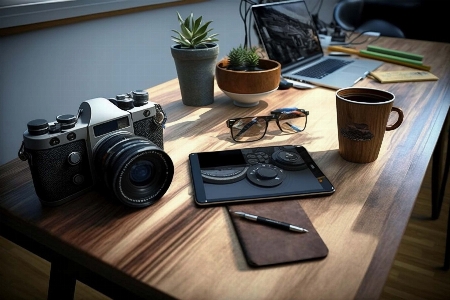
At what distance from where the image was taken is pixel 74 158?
0.56 m

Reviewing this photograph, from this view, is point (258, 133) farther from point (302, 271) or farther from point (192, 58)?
point (302, 271)

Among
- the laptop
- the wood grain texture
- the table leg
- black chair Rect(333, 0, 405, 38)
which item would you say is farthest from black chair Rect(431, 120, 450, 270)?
the table leg

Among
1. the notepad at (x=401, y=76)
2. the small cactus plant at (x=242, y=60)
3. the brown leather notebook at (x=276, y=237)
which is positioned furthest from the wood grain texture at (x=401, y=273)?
the brown leather notebook at (x=276, y=237)

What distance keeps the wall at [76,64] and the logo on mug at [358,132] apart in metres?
1.10

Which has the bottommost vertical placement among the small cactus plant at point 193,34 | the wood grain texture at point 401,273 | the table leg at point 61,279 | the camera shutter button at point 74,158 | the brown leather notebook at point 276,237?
the wood grain texture at point 401,273

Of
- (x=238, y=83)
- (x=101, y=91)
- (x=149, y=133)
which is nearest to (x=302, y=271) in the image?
(x=149, y=133)

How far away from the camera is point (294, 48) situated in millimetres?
1310

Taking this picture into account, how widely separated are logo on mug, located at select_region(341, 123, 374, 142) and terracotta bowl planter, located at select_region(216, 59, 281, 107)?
27cm

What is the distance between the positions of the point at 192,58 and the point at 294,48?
0.51 meters

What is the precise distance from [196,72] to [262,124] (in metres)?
0.23

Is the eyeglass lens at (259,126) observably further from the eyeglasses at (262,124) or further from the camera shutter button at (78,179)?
the camera shutter button at (78,179)

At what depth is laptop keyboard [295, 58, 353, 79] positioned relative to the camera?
122 centimetres

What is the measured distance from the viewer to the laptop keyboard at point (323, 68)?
1223 mm

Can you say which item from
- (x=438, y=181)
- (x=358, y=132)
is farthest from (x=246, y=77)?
(x=438, y=181)
